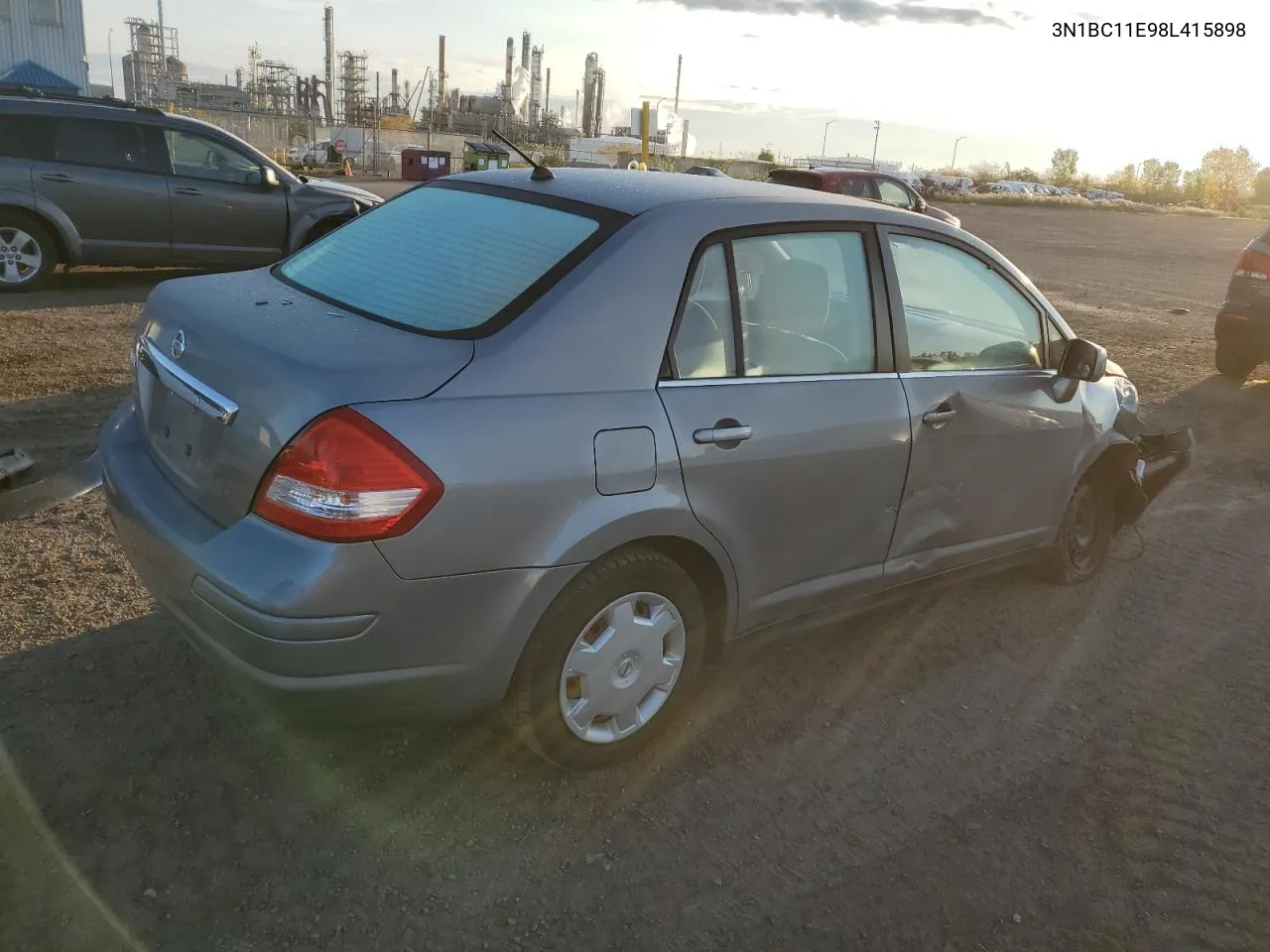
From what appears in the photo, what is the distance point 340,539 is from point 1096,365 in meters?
3.09

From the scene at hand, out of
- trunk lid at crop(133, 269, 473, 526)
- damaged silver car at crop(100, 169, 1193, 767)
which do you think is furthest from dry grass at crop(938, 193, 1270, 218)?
trunk lid at crop(133, 269, 473, 526)

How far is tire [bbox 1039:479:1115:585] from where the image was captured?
4.63 meters

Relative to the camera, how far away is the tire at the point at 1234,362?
9.48 m

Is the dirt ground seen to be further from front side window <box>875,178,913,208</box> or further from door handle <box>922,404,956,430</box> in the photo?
front side window <box>875,178,913,208</box>

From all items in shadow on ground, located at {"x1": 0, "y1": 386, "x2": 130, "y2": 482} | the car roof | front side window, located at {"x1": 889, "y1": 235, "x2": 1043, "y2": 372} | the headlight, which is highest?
the car roof

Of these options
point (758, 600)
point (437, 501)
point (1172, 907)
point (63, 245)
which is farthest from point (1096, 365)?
point (63, 245)

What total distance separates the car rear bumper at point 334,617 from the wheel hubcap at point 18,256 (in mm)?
8341

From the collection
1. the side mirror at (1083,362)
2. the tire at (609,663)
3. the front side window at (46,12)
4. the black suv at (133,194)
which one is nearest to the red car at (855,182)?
the black suv at (133,194)

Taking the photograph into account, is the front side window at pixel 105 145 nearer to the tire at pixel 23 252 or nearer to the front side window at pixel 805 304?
the tire at pixel 23 252

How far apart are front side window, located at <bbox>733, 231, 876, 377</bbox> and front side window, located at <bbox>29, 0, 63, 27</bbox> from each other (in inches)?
1255

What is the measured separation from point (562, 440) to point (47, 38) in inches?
1276

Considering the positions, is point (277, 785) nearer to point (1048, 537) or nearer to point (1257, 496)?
point (1048, 537)

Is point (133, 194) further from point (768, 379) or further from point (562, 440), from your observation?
point (562, 440)

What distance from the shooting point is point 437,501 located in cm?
246
